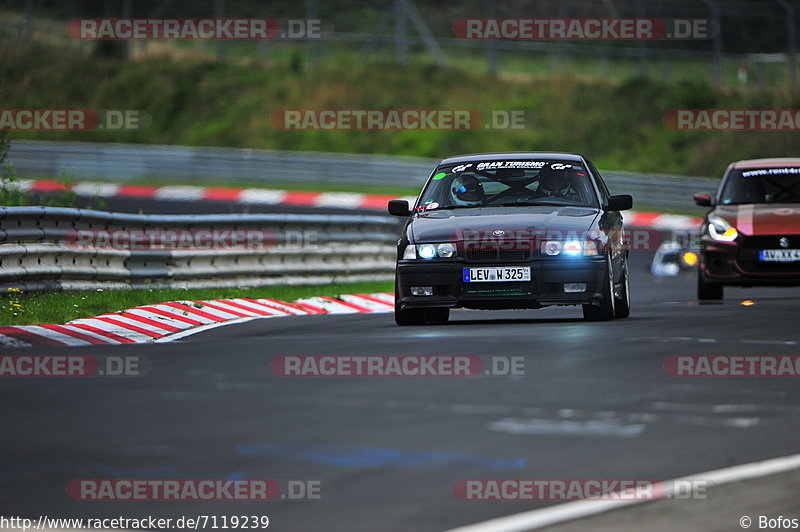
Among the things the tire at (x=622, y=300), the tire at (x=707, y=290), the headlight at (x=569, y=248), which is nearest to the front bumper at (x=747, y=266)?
the tire at (x=707, y=290)

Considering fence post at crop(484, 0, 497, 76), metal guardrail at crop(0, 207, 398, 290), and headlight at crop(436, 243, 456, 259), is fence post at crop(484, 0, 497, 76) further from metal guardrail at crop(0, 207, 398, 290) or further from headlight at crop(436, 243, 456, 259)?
headlight at crop(436, 243, 456, 259)

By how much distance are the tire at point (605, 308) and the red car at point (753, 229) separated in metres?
3.92

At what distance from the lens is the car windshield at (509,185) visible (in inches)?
518

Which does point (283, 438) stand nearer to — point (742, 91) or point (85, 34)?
point (742, 91)

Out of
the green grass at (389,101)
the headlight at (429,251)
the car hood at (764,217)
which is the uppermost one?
the green grass at (389,101)

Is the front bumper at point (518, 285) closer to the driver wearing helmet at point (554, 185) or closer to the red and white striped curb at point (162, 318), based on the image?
the driver wearing helmet at point (554, 185)

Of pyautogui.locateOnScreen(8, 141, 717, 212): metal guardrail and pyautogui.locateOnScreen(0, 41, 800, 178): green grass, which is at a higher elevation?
pyautogui.locateOnScreen(0, 41, 800, 178): green grass

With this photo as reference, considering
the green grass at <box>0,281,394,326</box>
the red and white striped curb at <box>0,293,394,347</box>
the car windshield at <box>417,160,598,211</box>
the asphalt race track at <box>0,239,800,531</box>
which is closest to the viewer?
the asphalt race track at <box>0,239,800,531</box>

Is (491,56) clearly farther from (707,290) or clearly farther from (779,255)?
(779,255)

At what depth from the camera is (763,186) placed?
17.0m

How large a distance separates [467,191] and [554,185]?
0.77 meters

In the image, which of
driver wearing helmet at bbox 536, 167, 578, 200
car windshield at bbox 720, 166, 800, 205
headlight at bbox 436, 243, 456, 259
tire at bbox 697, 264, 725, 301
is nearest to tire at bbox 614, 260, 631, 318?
driver wearing helmet at bbox 536, 167, 578, 200

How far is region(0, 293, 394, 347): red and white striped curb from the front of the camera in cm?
1162

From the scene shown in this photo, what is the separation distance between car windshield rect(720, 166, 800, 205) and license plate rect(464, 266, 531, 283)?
225 inches
